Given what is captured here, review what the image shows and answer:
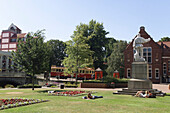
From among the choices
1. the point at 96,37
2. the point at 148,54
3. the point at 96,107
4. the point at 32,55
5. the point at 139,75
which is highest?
the point at 96,37

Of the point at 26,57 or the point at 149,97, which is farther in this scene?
the point at 26,57

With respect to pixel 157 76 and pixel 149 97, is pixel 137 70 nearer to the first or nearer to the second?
pixel 149 97

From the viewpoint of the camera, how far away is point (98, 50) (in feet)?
182

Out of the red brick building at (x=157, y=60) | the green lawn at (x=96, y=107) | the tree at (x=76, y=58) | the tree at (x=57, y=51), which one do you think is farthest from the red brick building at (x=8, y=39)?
the green lawn at (x=96, y=107)

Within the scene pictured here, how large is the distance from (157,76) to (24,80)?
32.2 m

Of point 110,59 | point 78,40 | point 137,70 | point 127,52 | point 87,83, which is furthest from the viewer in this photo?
point 110,59

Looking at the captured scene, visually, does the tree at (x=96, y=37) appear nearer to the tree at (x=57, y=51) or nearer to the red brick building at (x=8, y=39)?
the tree at (x=57, y=51)

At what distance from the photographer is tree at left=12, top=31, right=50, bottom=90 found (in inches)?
1035

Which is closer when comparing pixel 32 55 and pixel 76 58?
pixel 32 55

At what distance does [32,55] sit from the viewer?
2650cm

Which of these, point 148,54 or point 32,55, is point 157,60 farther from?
point 32,55

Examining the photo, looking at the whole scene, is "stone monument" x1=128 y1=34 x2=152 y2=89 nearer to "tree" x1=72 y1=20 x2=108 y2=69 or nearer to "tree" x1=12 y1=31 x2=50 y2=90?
"tree" x1=12 y1=31 x2=50 y2=90

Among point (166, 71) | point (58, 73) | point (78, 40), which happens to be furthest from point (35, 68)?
point (166, 71)

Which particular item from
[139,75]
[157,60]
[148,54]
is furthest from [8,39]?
[139,75]
